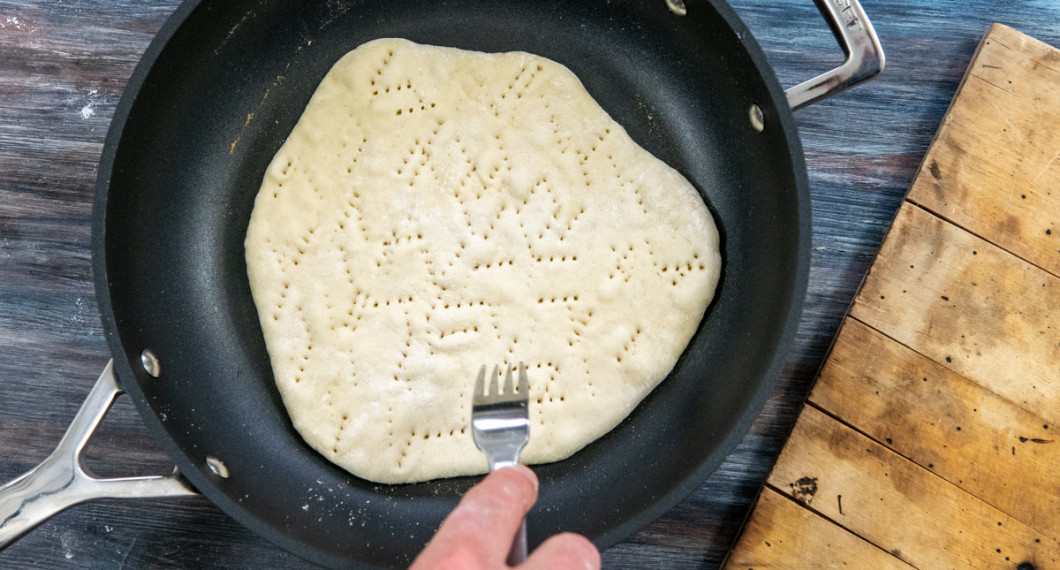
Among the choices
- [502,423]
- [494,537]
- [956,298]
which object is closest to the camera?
[494,537]

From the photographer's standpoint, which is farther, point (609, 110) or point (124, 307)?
point (609, 110)

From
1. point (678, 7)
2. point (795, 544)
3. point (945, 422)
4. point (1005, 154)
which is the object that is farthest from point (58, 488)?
point (1005, 154)

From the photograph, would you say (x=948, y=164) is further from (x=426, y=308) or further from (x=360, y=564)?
(x=360, y=564)

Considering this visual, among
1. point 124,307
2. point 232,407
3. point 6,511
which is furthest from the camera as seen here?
point 232,407

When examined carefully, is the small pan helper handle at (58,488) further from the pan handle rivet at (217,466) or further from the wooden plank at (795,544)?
the wooden plank at (795,544)

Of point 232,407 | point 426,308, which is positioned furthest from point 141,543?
point 426,308

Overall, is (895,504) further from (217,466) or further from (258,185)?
(258,185)

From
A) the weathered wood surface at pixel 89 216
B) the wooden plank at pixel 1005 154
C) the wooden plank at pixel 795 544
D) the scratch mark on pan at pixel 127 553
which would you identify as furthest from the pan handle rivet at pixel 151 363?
the wooden plank at pixel 1005 154
